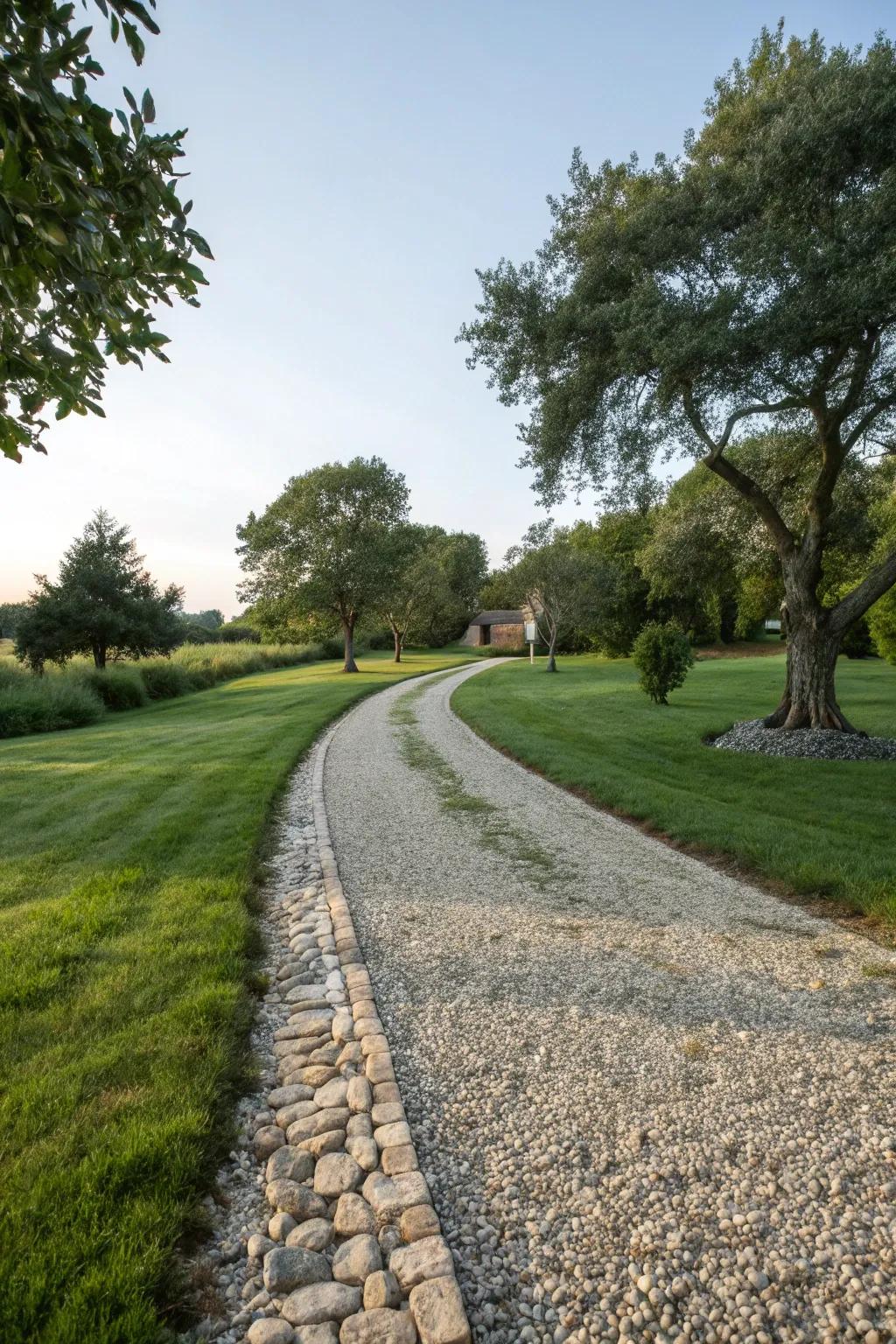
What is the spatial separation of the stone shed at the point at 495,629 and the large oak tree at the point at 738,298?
49.0m

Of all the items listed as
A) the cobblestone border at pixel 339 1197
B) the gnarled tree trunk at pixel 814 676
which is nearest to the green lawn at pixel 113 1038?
the cobblestone border at pixel 339 1197

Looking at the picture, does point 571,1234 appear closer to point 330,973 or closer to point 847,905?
point 330,973

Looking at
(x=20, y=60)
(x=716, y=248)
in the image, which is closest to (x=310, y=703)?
(x=716, y=248)

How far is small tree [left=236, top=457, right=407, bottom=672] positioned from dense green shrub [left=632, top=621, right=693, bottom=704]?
65.9 ft

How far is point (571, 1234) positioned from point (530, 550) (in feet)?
105

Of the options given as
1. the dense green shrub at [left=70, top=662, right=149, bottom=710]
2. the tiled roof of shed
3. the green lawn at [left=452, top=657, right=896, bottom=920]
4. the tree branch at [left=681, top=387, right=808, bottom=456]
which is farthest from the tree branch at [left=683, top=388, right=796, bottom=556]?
the tiled roof of shed

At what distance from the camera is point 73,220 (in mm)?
2447

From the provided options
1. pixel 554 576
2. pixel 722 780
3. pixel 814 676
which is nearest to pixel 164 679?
pixel 554 576

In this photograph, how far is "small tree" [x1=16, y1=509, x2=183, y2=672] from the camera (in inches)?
1013

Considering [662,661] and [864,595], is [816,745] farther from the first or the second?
[662,661]

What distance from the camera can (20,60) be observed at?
2258mm

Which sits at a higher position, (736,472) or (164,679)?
(736,472)

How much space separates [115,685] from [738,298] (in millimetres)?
23266

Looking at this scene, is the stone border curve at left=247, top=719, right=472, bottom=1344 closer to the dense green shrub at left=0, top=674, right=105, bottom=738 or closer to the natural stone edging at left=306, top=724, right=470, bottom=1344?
the natural stone edging at left=306, top=724, right=470, bottom=1344
